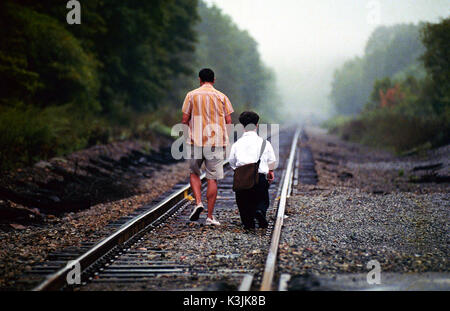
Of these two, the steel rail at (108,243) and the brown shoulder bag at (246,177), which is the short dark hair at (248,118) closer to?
the brown shoulder bag at (246,177)

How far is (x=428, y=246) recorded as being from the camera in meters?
5.11

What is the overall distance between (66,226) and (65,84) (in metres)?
12.2

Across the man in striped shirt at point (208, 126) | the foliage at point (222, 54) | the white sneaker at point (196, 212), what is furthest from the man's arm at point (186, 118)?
the foliage at point (222, 54)

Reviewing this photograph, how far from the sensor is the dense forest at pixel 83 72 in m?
12.2

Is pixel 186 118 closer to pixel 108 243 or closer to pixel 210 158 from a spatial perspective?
pixel 210 158

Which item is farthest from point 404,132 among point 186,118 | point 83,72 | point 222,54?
point 222,54

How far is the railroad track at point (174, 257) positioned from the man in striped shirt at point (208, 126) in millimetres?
581

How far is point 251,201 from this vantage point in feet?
19.9

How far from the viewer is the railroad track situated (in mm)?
4051

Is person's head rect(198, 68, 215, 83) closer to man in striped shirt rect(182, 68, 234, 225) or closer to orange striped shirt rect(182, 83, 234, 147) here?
man in striped shirt rect(182, 68, 234, 225)

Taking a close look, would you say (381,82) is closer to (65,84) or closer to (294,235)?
(65,84)

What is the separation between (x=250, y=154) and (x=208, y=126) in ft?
2.23

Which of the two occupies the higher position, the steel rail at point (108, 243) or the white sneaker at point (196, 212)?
the white sneaker at point (196, 212)
